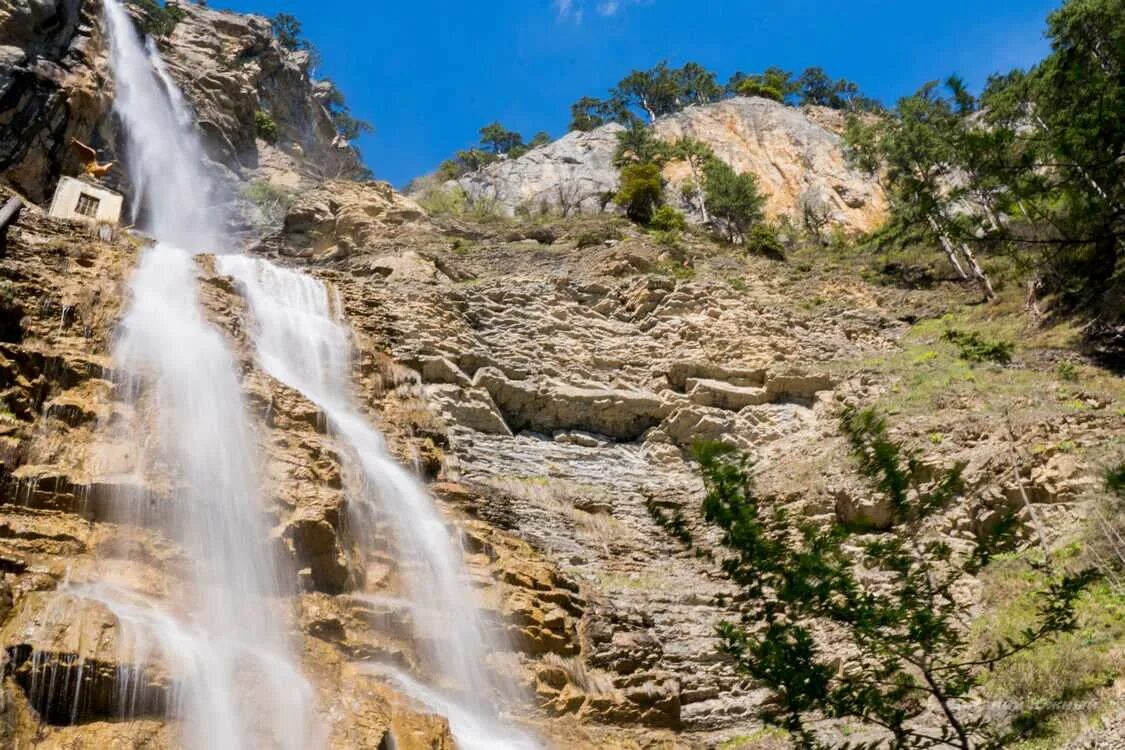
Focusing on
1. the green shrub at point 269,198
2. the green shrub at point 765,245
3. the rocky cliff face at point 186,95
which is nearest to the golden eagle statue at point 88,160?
the rocky cliff face at point 186,95

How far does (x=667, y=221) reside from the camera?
37.0 metres

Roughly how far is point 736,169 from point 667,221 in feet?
55.7

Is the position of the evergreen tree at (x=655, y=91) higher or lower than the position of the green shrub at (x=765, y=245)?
higher

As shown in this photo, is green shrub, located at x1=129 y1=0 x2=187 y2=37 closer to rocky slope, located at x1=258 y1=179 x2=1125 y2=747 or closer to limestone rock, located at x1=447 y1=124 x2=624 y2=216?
limestone rock, located at x1=447 y1=124 x2=624 y2=216

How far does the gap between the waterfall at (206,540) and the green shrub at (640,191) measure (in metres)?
25.1

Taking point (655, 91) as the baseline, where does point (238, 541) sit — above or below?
below

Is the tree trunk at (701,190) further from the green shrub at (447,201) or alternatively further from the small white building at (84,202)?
the small white building at (84,202)

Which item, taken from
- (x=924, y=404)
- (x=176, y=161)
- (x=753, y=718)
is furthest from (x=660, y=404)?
(x=176, y=161)

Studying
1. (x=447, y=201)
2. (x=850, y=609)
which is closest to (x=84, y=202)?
(x=447, y=201)

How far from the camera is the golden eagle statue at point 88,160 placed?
26.9 meters

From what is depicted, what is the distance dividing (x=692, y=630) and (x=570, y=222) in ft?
77.7

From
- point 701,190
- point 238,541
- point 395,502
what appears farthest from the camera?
point 701,190

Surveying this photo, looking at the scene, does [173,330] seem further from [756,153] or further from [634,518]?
[756,153]

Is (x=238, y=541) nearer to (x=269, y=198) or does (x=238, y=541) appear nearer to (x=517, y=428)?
(x=517, y=428)
